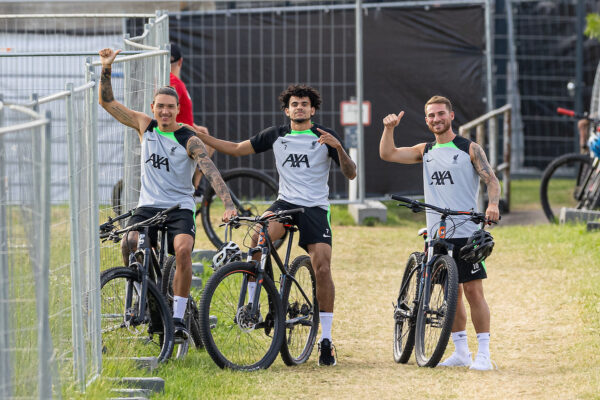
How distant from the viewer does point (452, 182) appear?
25.1 feet

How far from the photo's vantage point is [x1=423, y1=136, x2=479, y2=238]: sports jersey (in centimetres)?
762

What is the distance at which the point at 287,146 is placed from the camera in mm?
7848

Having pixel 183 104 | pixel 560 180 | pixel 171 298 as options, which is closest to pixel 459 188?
pixel 171 298

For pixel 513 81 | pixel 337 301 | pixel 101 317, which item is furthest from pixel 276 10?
pixel 101 317

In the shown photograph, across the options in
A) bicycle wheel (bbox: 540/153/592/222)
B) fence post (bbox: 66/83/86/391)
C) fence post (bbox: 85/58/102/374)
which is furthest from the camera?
bicycle wheel (bbox: 540/153/592/222)

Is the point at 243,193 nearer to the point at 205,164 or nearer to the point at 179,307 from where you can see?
the point at 205,164

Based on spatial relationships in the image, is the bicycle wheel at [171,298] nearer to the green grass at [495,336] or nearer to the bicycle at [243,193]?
the green grass at [495,336]

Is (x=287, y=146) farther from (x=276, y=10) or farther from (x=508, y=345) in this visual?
(x=276, y=10)

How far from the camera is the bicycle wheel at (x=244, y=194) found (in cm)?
1166

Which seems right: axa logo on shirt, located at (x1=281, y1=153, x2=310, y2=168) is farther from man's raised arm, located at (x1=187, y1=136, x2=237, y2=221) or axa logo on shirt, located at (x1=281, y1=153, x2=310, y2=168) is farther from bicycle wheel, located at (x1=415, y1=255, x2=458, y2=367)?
bicycle wheel, located at (x1=415, y1=255, x2=458, y2=367)

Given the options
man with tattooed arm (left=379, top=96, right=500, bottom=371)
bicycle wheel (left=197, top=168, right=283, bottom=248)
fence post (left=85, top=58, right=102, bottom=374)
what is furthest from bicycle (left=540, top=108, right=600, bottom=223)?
fence post (left=85, top=58, right=102, bottom=374)

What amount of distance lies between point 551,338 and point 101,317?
10.5 ft

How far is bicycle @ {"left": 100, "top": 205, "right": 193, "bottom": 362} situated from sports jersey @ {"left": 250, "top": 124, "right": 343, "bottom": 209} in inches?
36.0

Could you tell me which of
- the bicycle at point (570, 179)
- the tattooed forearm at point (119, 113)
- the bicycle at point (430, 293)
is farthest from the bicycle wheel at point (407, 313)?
the bicycle at point (570, 179)
